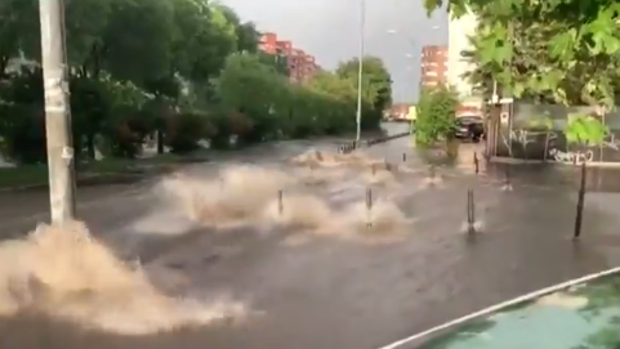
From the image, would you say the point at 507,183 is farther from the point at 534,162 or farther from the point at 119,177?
the point at 119,177

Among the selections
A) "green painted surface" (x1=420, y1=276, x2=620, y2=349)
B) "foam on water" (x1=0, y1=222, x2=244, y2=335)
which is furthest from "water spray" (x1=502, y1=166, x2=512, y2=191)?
"green painted surface" (x1=420, y1=276, x2=620, y2=349)

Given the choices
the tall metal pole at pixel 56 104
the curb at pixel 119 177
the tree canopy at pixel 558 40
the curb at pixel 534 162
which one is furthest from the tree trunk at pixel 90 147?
the tree canopy at pixel 558 40

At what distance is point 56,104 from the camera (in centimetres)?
748

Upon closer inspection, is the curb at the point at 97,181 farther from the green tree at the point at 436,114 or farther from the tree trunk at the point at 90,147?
the green tree at the point at 436,114

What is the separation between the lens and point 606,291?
3383mm

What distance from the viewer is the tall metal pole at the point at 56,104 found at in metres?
7.48

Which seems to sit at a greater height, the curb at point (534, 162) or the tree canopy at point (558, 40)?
the tree canopy at point (558, 40)

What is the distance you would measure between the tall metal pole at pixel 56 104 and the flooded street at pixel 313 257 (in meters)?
2.12

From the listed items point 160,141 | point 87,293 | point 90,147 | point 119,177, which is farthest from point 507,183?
point 160,141

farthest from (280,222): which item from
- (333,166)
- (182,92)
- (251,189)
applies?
(182,92)

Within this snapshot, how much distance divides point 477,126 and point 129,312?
58294 mm

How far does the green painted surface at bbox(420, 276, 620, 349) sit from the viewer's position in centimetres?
287

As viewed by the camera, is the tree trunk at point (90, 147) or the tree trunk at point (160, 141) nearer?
the tree trunk at point (90, 147)

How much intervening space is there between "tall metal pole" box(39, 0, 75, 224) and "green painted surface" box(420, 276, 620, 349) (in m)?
5.05
